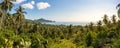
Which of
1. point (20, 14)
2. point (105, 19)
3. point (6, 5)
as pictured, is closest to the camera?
point (6, 5)

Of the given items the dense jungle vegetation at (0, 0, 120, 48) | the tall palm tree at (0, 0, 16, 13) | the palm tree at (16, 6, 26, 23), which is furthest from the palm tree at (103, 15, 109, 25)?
the tall palm tree at (0, 0, 16, 13)

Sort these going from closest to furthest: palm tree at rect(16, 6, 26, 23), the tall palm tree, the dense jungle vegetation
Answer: the dense jungle vegetation → the tall palm tree → palm tree at rect(16, 6, 26, 23)

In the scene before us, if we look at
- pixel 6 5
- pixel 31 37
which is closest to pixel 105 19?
pixel 31 37

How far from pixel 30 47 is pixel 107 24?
5170cm

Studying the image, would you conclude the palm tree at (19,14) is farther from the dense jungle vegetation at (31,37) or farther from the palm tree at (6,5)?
the palm tree at (6,5)

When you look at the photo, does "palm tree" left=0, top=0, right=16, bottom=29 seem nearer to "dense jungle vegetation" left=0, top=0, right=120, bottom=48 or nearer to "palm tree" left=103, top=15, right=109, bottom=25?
"dense jungle vegetation" left=0, top=0, right=120, bottom=48

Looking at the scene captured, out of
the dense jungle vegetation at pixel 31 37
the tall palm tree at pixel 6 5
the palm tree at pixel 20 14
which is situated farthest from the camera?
the palm tree at pixel 20 14

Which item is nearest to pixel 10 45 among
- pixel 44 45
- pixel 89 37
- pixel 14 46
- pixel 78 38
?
pixel 14 46

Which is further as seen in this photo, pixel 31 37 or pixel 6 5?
pixel 31 37

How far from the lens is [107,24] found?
111875mm

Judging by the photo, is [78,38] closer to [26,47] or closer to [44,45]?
[44,45]

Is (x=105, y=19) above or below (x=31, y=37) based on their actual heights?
above

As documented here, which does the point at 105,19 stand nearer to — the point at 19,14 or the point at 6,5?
the point at 19,14

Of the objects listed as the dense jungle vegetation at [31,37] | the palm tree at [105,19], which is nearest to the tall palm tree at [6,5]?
the dense jungle vegetation at [31,37]
